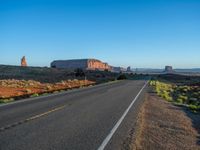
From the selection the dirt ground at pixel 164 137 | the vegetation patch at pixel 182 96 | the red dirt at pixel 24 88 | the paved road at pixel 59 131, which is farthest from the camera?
the red dirt at pixel 24 88

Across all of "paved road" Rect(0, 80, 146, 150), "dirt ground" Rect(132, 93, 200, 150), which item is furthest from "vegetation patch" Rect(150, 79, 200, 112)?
"paved road" Rect(0, 80, 146, 150)

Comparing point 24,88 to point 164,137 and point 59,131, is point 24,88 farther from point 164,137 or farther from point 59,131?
point 164,137

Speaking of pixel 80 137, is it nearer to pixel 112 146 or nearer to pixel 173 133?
pixel 112 146

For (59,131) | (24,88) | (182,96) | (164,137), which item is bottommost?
(182,96)

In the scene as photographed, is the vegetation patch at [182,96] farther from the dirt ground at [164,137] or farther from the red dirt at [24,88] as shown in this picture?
Result: the red dirt at [24,88]

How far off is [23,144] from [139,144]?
2873mm

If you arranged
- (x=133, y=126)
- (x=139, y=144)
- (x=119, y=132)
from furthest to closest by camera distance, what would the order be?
(x=133, y=126)
(x=119, y=132)
(x=139, y=144)

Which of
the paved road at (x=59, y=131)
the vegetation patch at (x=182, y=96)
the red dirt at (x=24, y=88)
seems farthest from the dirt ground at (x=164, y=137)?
the red dirt at (x=24, y=88)

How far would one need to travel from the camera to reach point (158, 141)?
25.9ft

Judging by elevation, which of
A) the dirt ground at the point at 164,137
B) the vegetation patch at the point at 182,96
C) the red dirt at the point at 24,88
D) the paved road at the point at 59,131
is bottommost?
the vegetation patch at the point at 182,96

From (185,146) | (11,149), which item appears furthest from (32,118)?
(185,146)

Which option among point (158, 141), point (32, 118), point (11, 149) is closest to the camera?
point (11, 149)

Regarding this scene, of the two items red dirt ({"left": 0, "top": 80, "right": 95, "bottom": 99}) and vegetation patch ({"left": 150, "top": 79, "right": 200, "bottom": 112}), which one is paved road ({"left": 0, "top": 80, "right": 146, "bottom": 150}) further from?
red dirt ({"left": 0, "top": 80, "right": 95, "bottom": 99})

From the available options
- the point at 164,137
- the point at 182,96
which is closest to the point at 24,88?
the point at 182,96
